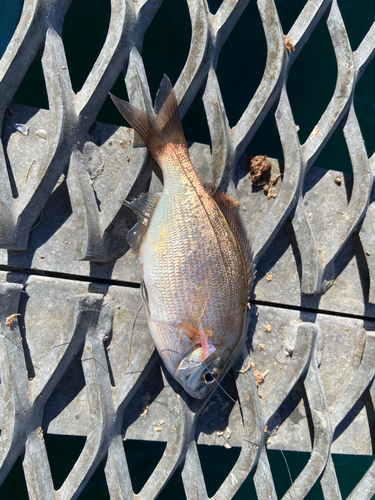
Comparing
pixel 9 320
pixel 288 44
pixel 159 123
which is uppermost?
pixel 288 44

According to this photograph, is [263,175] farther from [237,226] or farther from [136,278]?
[136,278]

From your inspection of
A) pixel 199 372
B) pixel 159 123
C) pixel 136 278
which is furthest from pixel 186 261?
pixel 159 123

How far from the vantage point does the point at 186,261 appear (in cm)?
211

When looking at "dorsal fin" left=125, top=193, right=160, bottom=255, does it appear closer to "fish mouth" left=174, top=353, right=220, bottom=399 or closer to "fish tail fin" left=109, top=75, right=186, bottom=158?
"fish tail fin" left=109, top=75, right=186, bottom=158

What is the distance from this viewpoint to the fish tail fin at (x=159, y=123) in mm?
2271

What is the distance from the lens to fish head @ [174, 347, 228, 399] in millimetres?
2221

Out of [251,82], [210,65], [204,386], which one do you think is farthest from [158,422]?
[251,82]

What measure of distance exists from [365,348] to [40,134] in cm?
304

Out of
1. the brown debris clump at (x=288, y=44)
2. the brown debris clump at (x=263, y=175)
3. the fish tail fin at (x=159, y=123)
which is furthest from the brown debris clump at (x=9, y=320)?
the brown debris clump at (x=288, y=44)

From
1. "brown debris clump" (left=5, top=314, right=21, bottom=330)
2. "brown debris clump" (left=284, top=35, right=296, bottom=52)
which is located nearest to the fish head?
"brown debris clump" (left=5, top=314, right=21, bottom=330)

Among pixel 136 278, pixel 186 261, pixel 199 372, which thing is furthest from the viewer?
pixel 136 278

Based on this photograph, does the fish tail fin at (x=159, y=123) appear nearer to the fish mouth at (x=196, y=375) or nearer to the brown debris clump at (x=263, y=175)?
the brown debris clump at (x=263, y=175)

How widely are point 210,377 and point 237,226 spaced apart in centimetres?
106

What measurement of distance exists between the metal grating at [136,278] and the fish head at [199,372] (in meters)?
0.17
